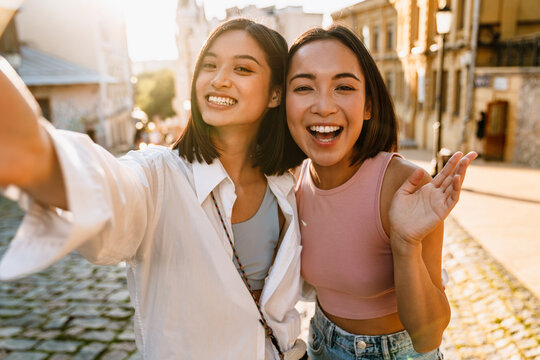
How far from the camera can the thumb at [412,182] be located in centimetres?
167

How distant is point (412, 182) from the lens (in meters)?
1.69

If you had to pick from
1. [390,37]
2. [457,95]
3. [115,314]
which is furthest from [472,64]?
[115,314]

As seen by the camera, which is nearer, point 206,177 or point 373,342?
point 206,177

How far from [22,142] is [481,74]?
1790 centimetres

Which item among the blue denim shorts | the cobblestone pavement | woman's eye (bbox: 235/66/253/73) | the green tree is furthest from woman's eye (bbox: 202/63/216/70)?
the green tree

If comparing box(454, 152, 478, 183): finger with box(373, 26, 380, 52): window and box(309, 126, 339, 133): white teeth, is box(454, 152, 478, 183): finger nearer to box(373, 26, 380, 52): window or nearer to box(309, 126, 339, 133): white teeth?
box(309, 126, 339, 133): white teeth

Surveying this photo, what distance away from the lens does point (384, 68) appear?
28.7 metres

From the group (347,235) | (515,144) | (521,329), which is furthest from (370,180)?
(515,144)

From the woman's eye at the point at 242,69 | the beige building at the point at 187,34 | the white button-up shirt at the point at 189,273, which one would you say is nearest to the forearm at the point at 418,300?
the white button-up shirt at the point at 189,273

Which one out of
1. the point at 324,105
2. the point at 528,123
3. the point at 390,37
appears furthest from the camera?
the point at 390,37

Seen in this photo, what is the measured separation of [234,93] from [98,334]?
3.47 meters

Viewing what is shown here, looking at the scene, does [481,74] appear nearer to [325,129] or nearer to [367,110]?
[367,110]

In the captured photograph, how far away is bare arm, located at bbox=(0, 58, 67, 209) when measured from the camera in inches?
34.3

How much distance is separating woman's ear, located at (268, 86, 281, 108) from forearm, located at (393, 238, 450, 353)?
3.35 ft
